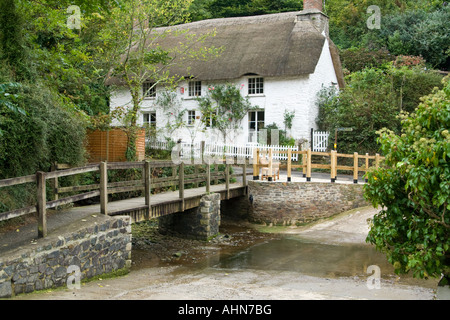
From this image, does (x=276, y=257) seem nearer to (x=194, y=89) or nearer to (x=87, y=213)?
(x=87, y=213)

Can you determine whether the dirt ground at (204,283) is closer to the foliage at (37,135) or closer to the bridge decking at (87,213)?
the bridge decking at (87,213)

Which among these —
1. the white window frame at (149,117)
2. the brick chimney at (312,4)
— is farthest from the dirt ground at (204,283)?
the brick chimney at (312,4)

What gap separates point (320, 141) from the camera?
962 inches

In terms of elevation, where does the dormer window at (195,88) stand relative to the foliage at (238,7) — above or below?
below

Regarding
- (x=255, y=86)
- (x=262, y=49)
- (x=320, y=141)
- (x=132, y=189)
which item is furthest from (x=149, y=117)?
(x=132, y=189)

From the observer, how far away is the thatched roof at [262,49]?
24.6 meters

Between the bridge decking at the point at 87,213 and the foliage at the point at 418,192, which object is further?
the bridge decking at the point at 87,213

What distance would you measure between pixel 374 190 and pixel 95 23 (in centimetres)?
1635

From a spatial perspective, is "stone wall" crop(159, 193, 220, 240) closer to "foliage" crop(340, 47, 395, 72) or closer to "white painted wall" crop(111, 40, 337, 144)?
"white painted wall" crop(111, 40, 337, 144)

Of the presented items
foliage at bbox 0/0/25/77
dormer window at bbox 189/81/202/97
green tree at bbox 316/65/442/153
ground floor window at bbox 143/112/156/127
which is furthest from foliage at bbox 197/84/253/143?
foliage at bbox 0/0/25/77

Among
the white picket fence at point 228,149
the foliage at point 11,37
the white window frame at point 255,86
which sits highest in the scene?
the white window frame at point 255,86

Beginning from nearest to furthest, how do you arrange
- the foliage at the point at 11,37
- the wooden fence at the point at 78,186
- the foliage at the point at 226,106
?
the wooden fence at the point at 78,186, the foliage at the point at 11,37, the foliage at the point at 226,106

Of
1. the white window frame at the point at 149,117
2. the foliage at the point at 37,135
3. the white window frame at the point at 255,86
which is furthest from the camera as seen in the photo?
the white window frame at the point at 149,117

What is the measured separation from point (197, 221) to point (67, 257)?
21.6 feet
